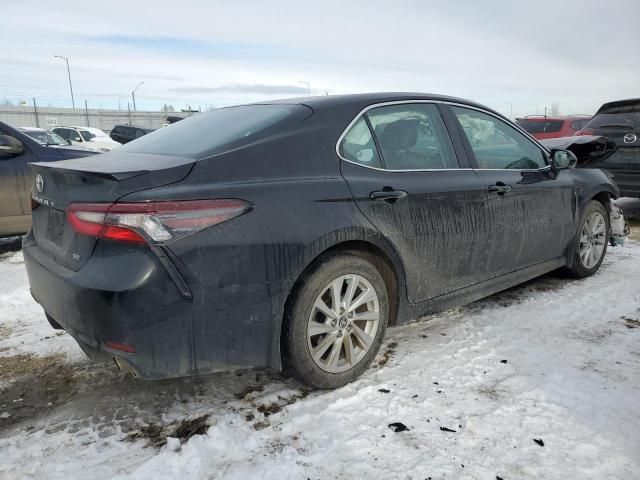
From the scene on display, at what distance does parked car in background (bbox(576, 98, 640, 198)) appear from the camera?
697cm

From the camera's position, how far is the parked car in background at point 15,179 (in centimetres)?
565

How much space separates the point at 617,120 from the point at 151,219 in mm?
7356

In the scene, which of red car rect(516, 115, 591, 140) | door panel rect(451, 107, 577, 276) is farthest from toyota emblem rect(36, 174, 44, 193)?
red car rect(516, 115, 591, 140)

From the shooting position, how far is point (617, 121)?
24.0 ft

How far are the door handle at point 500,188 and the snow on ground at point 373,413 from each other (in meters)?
0.92

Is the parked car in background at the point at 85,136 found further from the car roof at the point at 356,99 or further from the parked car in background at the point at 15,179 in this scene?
the car roof at the point at 356,99

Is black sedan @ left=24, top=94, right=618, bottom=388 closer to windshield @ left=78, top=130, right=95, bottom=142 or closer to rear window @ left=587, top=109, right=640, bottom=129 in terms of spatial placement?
rear window @ left=587, top=109, right=640, bottom=129

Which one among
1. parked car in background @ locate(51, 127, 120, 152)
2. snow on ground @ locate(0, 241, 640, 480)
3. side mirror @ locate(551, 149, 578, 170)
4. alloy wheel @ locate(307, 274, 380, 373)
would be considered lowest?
snow on ground @ locate(0, 241, 640, 480)

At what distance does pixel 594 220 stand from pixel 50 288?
172 inches

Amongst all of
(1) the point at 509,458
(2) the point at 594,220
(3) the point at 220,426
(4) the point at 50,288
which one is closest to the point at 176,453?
(3) the point at 220,426

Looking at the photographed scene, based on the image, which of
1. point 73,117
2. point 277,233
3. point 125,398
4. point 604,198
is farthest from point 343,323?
point 73,117

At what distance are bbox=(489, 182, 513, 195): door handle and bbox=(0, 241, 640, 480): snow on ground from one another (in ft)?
3.02

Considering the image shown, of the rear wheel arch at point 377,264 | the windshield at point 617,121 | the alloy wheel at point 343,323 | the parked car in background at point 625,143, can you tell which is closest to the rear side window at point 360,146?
the rear wheel arch at point 377,264

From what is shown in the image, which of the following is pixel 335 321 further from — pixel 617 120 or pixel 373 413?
pixel 617 120
